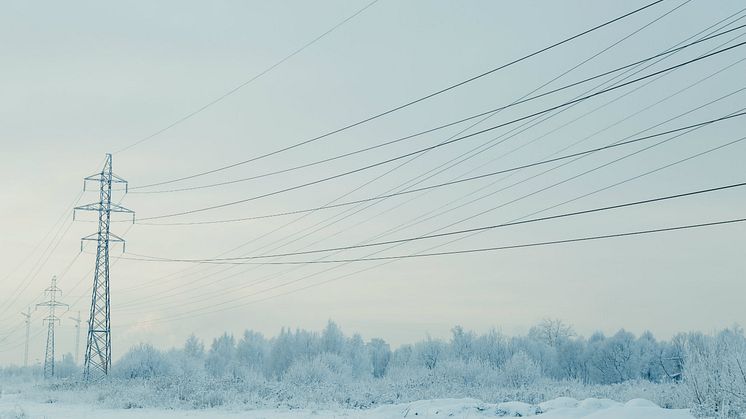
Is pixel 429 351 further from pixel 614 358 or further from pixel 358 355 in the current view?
pixel 614 358

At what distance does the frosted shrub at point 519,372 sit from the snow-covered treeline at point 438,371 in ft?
0.50

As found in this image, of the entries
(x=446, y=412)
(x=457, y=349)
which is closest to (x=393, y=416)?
(x=446, y=412)

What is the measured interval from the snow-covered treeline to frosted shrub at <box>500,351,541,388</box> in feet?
0.50

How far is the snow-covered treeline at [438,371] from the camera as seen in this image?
86.0 feet

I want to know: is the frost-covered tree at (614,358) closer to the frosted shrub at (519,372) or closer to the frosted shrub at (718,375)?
the frosted shrub at (519,372)

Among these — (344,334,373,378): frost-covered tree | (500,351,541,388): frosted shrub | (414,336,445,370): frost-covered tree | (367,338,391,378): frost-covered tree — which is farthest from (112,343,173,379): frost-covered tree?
(367,338,391,378): frost-covered tree

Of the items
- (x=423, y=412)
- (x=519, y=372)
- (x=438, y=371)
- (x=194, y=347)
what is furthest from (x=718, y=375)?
(x=194, y=347)

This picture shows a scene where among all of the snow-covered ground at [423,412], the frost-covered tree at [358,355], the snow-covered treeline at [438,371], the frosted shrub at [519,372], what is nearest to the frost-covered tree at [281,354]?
the snow-covered treeline at [438,371]

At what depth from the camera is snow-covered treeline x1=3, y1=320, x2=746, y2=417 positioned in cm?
2620

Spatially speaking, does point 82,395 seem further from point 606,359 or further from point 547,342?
point 547,342

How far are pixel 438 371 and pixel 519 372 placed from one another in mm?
12849

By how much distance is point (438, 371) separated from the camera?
7538 cm

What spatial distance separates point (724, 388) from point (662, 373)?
98.1 m

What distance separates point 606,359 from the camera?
118 meters
